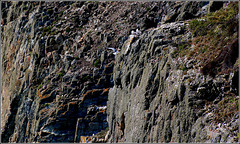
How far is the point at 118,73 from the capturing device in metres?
20.7

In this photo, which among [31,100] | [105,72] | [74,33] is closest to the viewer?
[105,72]

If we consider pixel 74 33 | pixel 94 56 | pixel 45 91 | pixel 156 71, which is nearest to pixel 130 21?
pixel 94 56

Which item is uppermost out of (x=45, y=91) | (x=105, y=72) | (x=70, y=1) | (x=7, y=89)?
(x=70, y=1)

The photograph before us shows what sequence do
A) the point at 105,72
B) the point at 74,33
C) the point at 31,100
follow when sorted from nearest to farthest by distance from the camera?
1. the point at 105,72
2. the point at 31,100
3. the point at 74,33

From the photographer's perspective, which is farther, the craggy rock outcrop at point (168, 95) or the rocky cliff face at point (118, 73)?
the rocky cliff face at point (118, 73)

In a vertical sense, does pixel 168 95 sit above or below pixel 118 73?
above

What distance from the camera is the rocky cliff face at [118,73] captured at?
37.0 ft

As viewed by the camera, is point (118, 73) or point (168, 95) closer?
point (168, 95)

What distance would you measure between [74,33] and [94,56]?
7371 millimetres

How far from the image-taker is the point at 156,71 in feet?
50.5

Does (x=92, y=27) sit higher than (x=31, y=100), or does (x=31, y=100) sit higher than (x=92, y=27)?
(x=92, y=27)

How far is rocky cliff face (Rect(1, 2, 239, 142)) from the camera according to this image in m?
11.3

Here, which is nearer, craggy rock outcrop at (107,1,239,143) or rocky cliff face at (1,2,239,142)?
craggy rock outcrop at (107,1,239,143)

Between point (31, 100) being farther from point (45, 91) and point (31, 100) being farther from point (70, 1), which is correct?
point (70, 1)
